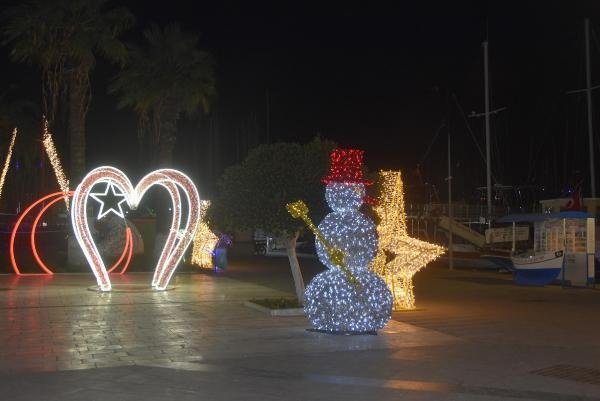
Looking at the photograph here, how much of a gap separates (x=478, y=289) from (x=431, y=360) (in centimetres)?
1246

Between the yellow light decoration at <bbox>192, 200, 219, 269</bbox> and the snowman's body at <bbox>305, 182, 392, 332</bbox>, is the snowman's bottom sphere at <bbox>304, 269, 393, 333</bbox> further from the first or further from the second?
the yellow light decoration at <bbox>192, 200, 219, 269</bbox>

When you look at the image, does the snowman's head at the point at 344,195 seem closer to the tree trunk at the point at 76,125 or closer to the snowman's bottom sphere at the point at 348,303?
the snowman's bottom sphere at the point at 348,303

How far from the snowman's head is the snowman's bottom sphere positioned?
1163 mm

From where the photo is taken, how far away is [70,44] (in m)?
30.8

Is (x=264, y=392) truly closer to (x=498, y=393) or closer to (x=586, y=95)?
(x=498, y=393)

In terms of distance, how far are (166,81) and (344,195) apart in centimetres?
2151

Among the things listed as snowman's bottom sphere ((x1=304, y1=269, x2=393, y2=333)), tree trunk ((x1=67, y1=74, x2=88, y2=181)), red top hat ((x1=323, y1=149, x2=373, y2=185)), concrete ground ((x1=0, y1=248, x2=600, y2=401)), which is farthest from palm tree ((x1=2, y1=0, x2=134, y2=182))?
snowman's bottom sphere ((x1=304, y1=269, x2=393, y2=333))

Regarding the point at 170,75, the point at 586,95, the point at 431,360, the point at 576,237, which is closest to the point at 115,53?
the point at 170,75

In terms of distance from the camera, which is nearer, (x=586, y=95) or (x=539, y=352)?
(x=539, y=352)

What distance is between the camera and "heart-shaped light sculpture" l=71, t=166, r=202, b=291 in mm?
19375

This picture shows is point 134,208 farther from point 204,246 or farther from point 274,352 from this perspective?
point 204,246

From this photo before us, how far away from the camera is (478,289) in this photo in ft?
74.6

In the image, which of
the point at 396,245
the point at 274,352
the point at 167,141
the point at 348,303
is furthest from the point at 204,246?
the point at 274,352

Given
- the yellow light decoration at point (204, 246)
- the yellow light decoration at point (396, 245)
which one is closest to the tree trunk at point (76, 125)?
the yellow light decoration at point (204, 246)
